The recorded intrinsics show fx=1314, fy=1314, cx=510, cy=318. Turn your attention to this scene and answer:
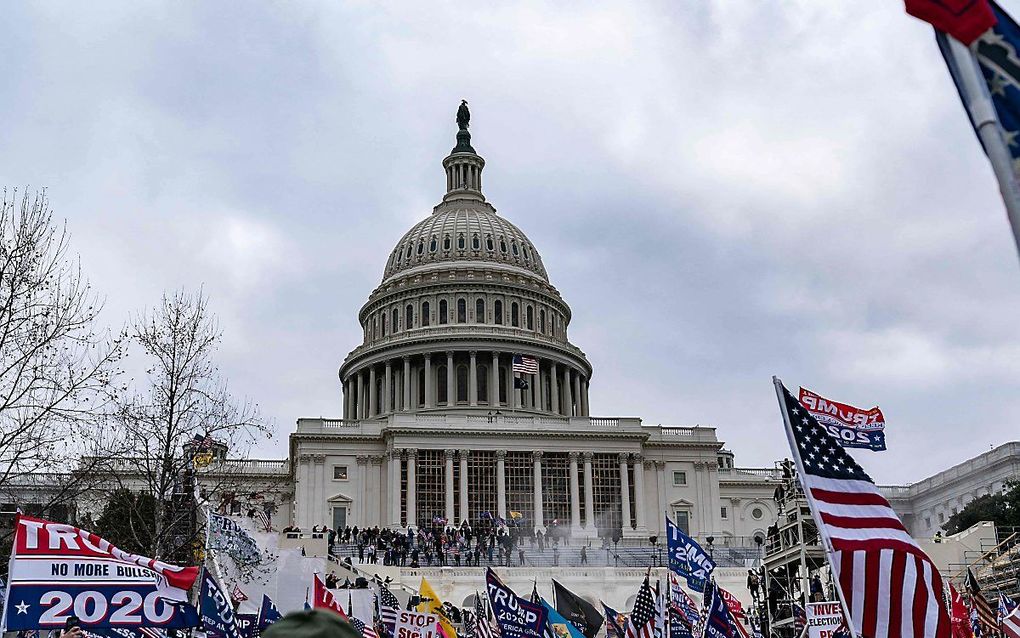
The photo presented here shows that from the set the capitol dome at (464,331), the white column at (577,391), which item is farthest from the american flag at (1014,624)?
the white column at (577,391)

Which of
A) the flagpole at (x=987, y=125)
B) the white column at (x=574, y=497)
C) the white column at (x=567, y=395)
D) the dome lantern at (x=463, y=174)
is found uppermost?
the dome lantern at (x=463, y=174)

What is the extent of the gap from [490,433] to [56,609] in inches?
2743

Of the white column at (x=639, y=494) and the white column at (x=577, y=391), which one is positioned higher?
the white column at (x=577, y=391)

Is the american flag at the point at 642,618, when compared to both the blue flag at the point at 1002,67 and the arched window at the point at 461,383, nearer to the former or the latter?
the blue flag at the point at 1002,67

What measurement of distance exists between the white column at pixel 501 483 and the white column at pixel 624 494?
7.50 metres

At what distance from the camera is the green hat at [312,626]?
4.13m

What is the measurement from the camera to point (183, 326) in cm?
3619

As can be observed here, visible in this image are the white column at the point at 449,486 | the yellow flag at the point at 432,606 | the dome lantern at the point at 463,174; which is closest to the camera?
the yellow flag at the point at 432,606

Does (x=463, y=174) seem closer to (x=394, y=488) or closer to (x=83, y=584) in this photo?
(x=394, y=488)

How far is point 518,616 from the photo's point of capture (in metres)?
22.2

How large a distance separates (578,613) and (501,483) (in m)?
54.2

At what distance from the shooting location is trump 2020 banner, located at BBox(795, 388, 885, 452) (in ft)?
77.9

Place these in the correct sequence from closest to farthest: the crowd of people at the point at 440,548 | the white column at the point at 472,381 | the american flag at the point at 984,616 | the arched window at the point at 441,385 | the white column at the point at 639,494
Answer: the american flag at the point at 984,616
the crowd of people at the point at 440,548
the white column at the point at 639,494
the white column at the point at 472,381
the arched window at the point at 441,385

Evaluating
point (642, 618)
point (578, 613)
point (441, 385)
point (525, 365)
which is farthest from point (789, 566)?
point (441, 385)
